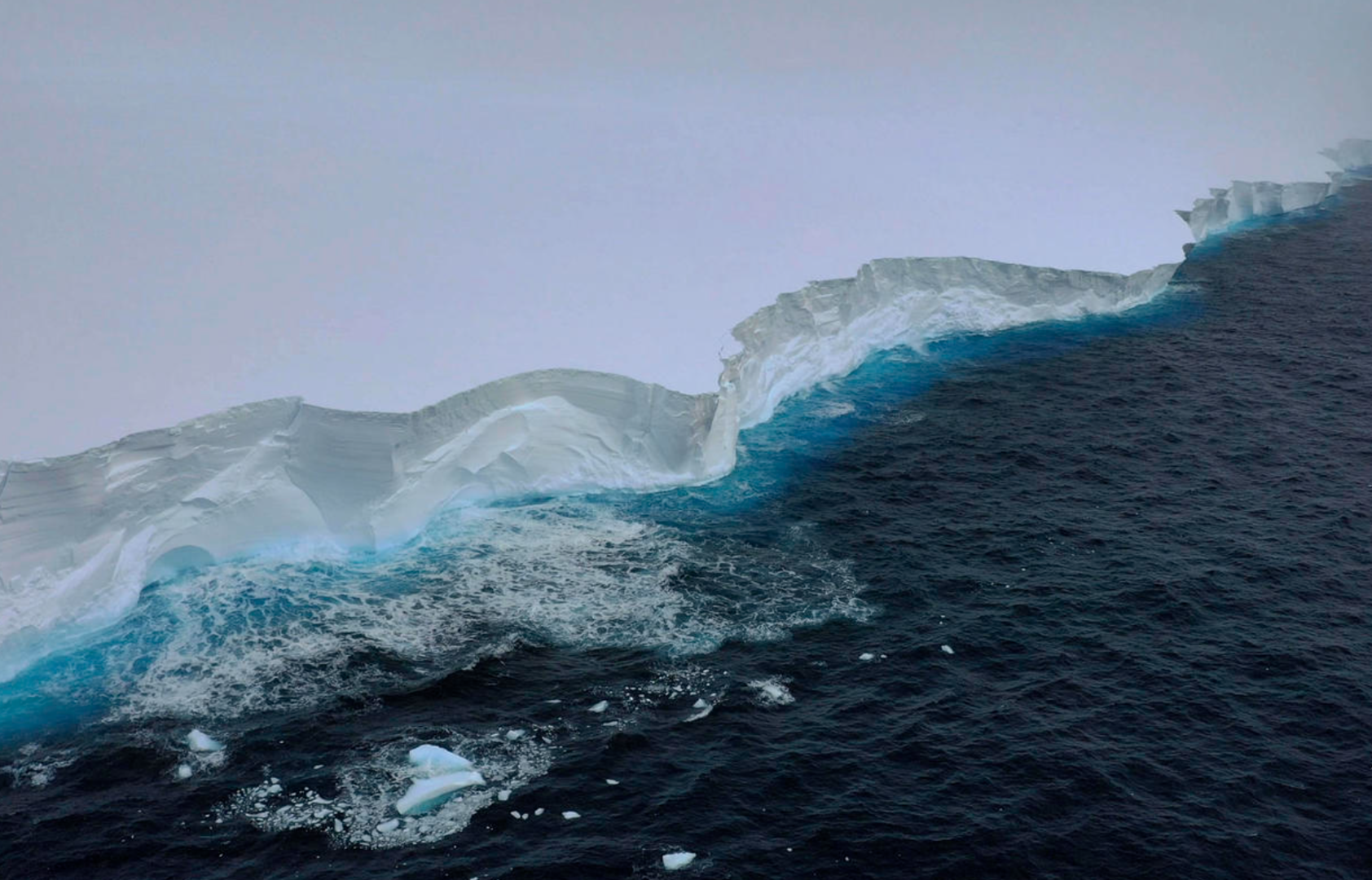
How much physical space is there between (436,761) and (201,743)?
6166 millimetres

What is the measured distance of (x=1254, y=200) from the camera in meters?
67.4

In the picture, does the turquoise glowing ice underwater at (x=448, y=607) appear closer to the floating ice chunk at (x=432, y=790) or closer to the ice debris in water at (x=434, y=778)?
the ice debris in water at (x=434, y=778)

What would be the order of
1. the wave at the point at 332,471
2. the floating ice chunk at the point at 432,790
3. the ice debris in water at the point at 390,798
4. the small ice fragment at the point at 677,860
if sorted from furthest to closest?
1. the wave at the point at 332,471
2. the floating ice chunk at the point at 432,790
3. the ice debris in water at the point at 390,798
4. the small ice fragment at the point at 677,860

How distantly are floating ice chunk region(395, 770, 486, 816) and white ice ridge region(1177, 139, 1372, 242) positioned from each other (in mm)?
49223

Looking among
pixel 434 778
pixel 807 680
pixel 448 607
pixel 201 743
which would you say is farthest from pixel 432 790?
pixel 807 680

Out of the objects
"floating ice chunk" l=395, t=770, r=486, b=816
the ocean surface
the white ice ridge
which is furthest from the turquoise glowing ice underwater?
the white ice ridge

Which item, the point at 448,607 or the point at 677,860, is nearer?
the point at 677,860

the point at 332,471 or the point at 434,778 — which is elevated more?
the point at 332,471

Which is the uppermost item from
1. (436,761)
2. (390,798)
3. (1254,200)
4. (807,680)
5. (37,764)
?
(1254,200)

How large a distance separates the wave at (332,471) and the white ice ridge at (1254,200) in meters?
27.1

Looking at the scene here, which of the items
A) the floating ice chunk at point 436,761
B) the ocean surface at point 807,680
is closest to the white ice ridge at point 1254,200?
the ocean surface at point 807,680

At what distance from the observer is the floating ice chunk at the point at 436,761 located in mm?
26172

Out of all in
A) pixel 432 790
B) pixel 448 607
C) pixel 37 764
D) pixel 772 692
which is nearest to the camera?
pixel 432 790

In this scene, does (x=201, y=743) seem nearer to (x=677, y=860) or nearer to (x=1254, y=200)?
(x=677, y=860)
